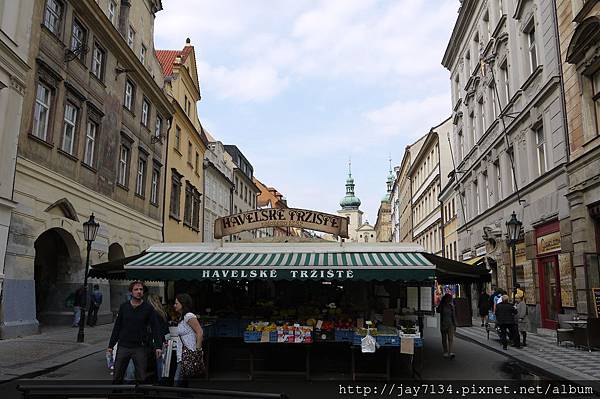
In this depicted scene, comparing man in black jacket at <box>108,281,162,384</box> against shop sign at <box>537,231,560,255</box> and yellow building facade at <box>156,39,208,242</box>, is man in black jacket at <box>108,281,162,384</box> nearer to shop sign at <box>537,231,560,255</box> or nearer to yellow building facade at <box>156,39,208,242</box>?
shop sign at <box>537,231,560,255</box>

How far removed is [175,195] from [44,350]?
18867mm

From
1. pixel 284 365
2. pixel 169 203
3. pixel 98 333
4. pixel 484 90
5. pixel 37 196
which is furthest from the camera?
pixel 169 203

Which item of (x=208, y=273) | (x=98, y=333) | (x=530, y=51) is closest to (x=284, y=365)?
(x=208, y=273)

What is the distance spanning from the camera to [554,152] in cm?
1781

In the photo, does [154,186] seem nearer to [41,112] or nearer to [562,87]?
[41,112]

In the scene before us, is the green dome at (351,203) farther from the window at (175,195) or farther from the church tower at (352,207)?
the window at (175,195)

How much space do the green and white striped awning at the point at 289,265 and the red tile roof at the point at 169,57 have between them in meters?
23.7

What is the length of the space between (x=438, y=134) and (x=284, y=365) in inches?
1413

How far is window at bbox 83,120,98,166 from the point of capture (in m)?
19.7

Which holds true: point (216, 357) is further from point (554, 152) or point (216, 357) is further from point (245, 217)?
point (554, 152)

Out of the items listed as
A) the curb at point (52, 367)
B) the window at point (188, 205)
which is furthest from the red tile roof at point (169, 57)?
the curb at point (52, 367)

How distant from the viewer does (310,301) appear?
1340 centimetres

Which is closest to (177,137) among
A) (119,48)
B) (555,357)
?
A: (119,48)

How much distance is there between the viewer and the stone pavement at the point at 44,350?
34.1ft
